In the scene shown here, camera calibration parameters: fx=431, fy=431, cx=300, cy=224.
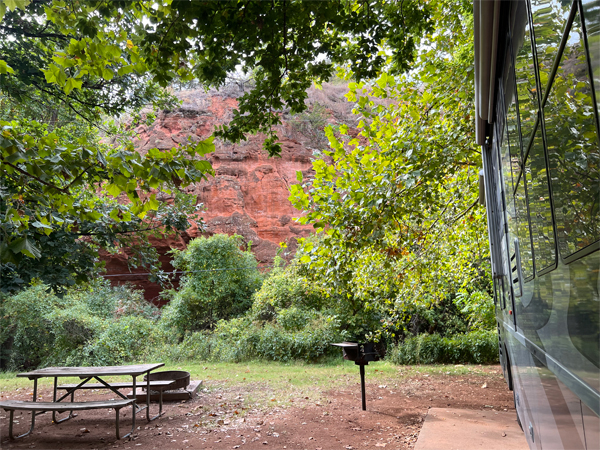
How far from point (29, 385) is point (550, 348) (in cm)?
1232

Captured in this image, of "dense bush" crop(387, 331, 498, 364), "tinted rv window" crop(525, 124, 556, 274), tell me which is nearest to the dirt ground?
"dense bush" crop(387, 331, 498, 364)

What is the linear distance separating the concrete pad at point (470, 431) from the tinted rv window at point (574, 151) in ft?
13.4

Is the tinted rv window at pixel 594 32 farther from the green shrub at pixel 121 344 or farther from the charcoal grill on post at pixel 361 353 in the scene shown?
the green shrub at pixel 121 344

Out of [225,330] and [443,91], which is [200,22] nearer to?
[443,91]

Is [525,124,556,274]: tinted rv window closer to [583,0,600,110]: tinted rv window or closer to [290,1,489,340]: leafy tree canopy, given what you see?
[583,0,600,110]: tinted rv window

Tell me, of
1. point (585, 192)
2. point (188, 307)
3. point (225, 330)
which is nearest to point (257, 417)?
point (585, 192)

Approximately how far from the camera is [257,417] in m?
6.62

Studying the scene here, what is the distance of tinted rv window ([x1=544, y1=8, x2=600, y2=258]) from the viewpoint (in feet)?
2.56

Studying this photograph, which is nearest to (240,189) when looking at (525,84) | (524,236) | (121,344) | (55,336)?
(121,344)

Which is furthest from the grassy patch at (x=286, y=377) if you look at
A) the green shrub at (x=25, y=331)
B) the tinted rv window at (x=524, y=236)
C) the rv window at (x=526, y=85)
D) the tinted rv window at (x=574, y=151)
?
the tinted rv window at (x=574, y=151)

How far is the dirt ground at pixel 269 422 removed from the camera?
17.7 feet

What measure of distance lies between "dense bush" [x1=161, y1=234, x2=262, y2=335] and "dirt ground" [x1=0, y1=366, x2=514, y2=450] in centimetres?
935

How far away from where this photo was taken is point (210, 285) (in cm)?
1892

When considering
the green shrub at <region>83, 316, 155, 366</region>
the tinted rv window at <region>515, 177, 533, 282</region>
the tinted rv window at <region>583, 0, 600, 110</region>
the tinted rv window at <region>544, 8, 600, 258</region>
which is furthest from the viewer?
the green shrub at <region>83, 316, 155, 366</region>
